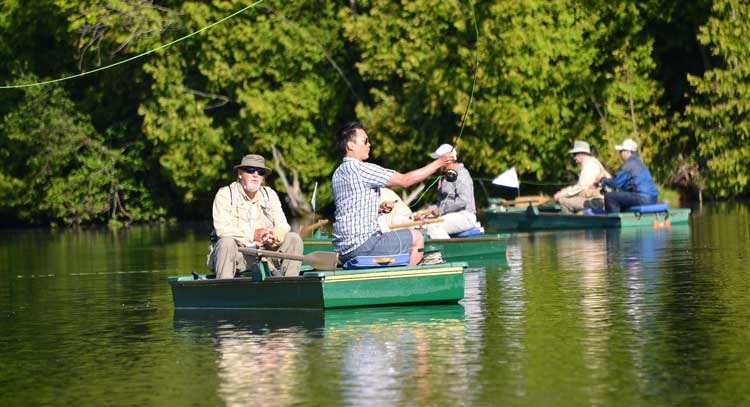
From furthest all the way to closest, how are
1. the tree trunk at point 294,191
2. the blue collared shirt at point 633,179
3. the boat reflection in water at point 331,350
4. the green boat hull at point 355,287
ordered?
1. the tree trunk at point 294,191
2. the blue collared shirt at point 633,179
3. the green boat hull at point 355,287
4. the boat reflection in water at point 331,350

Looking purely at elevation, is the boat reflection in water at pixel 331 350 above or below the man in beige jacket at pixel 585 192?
below

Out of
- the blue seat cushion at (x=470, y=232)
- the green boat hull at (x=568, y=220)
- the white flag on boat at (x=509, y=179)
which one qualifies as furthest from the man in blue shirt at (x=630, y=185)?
the blue seat cushion at (x=470, y=232)

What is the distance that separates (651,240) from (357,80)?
20618mm

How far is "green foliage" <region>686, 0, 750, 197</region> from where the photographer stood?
3812 centimetres

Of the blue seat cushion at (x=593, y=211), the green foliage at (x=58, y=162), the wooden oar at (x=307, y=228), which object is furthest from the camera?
the green foliage at (x=58, y=162)

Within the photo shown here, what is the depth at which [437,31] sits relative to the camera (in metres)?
40.1

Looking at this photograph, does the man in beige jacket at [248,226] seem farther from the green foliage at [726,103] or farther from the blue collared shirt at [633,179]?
the green foliage at [726,103]

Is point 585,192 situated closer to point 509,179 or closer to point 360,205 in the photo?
point 509,179

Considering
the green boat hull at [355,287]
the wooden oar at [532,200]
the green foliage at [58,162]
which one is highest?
the green foliage at [58,162]

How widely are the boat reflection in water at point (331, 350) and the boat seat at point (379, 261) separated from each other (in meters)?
0.42

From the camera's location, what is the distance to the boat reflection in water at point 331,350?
10.6 meters

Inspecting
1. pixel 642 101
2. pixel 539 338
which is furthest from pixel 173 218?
pixel 539 338

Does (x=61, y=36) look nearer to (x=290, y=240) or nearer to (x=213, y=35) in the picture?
(x=213, y=35)

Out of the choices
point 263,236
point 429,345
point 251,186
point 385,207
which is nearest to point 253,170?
point 251,186
